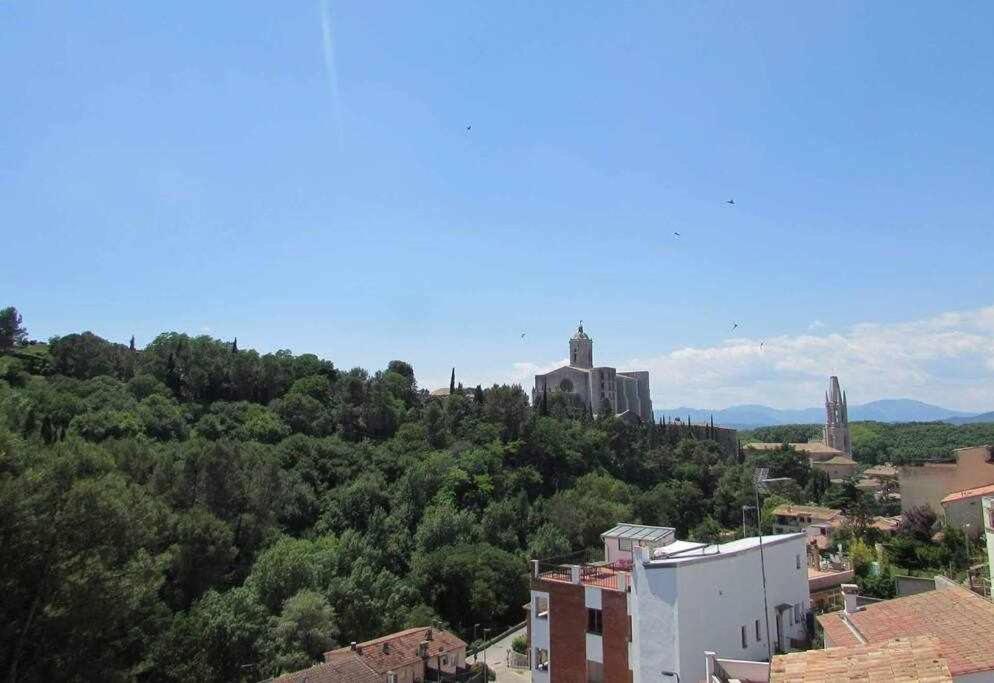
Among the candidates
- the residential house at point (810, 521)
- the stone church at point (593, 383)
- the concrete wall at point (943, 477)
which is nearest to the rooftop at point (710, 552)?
the concrete wall at point (943, 477)

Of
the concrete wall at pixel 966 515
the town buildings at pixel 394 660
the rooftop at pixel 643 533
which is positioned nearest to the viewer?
the rooftop at pixel 643 533

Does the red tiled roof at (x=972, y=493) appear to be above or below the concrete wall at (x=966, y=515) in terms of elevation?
above

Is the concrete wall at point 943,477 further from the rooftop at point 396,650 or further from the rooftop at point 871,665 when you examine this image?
the rooftop at point 871,665

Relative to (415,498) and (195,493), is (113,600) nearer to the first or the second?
(195,493)

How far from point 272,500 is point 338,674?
16510mm

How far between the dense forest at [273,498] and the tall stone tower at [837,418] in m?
46.0

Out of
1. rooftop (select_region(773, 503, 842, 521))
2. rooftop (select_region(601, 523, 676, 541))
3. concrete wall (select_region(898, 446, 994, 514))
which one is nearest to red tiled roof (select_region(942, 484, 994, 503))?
concrete wall (select_region(898, 446, 994, 514))

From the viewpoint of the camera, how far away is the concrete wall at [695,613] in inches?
531

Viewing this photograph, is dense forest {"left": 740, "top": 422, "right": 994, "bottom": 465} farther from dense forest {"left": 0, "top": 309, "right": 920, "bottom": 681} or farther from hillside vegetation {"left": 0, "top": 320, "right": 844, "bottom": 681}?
dense forest {"left": 0, "top": 309, "right": 920, "bottom": 681}

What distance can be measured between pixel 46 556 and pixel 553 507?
31.3m

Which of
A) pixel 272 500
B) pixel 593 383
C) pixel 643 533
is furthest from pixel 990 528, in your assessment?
pixel 593 383

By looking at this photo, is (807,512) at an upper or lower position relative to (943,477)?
lower

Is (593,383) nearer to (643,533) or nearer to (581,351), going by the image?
(581,351)

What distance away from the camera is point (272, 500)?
117ft
